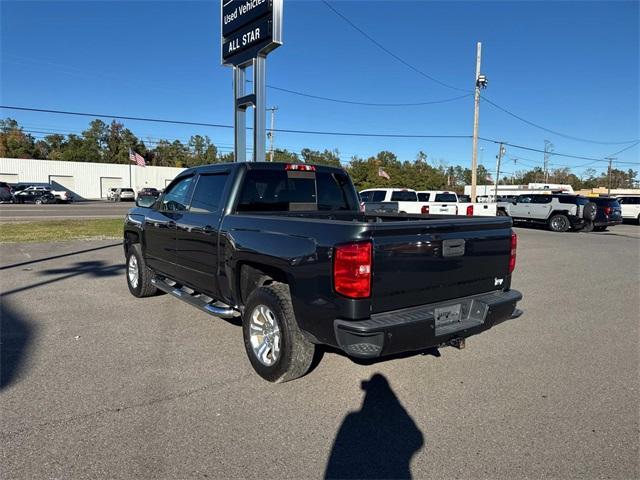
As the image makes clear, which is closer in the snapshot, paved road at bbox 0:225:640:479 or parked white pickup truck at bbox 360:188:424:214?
paved road at bbox 0:225:640:479

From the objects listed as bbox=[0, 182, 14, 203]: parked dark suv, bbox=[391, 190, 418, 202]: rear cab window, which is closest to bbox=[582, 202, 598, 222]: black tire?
bbox=[391, 190, 418, 202]: rear cab window

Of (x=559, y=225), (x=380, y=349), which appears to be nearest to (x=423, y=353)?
(x=380, y=349)

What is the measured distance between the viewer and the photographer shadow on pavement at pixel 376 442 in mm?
2670

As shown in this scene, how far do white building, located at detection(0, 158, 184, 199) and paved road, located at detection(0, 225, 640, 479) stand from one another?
5741 centimetres

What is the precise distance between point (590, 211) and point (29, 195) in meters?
43.1

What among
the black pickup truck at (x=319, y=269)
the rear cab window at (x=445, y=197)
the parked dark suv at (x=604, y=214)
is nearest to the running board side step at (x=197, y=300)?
the black pickup truck at (x=319, y=269)

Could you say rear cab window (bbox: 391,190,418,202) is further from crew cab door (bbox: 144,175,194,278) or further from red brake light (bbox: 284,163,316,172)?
red brake light (bbox: 284,163,316,172)

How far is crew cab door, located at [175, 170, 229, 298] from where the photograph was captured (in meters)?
4.60

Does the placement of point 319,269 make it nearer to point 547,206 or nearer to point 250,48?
point 250,48

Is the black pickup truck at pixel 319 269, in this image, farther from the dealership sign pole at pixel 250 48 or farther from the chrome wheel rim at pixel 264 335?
the dealership sign pole at pixel 250 48

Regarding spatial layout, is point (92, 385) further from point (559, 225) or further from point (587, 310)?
point (559, 225)

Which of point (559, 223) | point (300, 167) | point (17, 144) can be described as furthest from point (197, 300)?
point (17, 144)

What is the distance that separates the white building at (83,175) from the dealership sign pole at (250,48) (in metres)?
50.0

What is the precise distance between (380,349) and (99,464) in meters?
1.83
